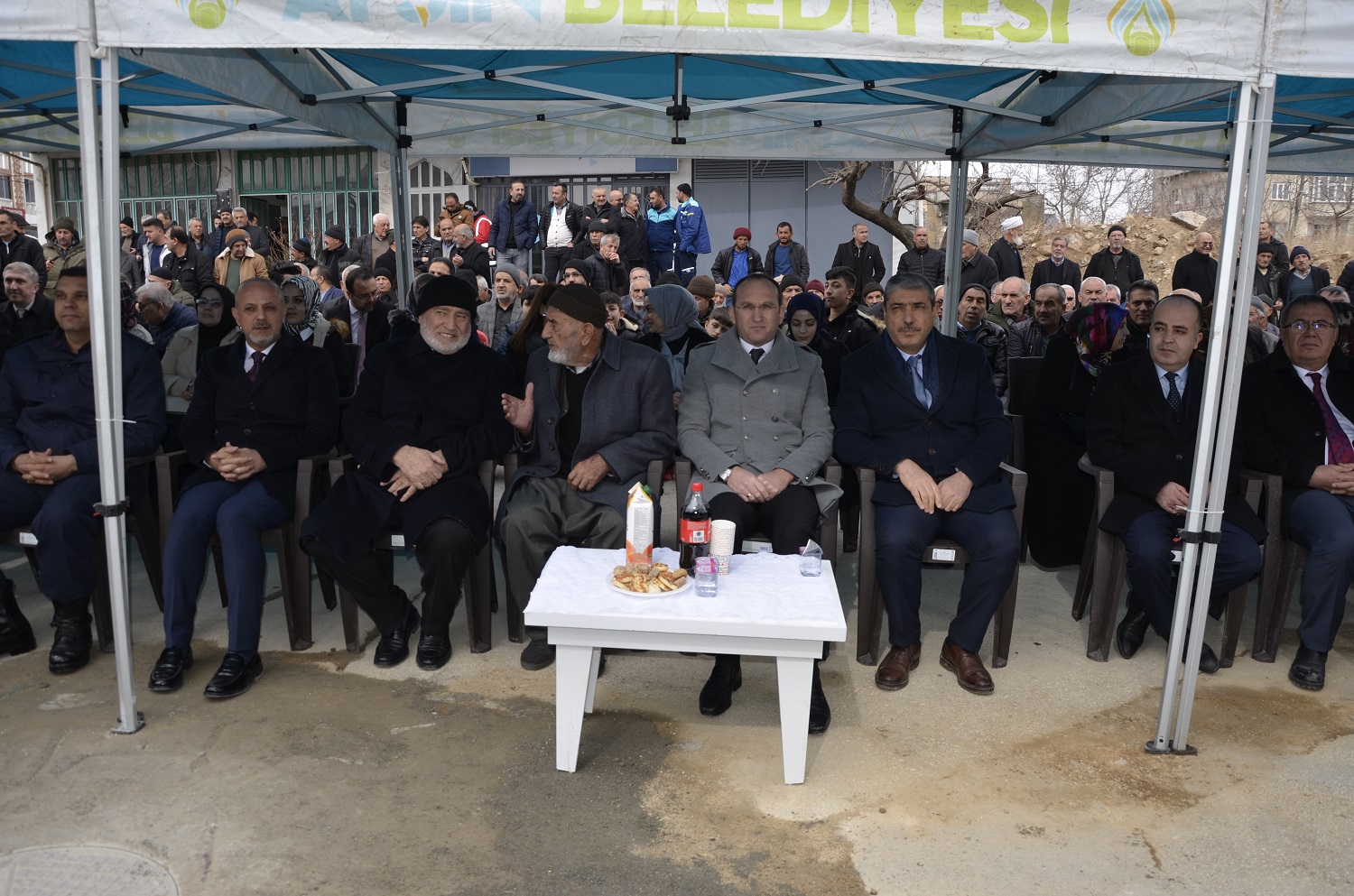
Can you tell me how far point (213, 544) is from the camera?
400cm

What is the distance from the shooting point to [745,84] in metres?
5.43

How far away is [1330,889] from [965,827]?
0.88 metres

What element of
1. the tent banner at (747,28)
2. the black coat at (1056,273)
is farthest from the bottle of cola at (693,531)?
the black coat at (1056,273)

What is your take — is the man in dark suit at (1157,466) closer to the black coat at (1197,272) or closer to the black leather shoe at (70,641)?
the black leather shoe at (70,641)

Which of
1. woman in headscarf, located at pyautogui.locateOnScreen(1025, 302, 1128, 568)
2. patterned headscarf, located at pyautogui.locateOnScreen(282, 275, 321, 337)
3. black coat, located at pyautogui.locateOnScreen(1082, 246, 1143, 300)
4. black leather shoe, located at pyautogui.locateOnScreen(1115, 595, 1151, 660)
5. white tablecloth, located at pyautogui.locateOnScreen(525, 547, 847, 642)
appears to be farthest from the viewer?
black coat, located at pyautogui.locateOnScreen(1082, 246, 1143, 300)

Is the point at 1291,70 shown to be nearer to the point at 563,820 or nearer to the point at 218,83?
the point at 563,820

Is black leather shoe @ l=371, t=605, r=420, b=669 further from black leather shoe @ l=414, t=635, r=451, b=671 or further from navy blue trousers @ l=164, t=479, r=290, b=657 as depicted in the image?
navy blue trousers @ l=164, t=479, r=290, b=657

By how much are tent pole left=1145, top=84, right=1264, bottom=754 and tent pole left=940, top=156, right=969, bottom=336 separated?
298cm

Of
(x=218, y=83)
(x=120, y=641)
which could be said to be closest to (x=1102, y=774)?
(x=120, y=641)

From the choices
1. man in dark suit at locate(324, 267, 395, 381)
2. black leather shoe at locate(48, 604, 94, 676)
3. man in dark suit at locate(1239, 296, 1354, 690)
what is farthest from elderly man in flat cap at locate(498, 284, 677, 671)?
man in dark suit at locate(1239, 296, 1354, 690)

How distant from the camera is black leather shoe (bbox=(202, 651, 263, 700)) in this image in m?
3.56

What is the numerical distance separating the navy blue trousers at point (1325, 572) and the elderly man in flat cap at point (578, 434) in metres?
2.53

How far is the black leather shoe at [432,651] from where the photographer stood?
3.88 meters

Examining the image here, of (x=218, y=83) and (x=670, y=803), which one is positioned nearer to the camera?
(x=670, y=803)
